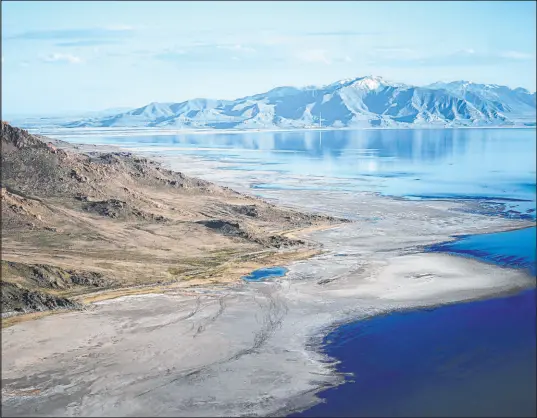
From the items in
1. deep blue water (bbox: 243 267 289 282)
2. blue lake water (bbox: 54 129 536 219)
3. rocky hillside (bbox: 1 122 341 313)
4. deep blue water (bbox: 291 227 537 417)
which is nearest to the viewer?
deep blue water (bbox: 291 227 537 417)

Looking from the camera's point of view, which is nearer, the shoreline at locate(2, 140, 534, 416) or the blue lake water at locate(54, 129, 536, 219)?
the shoreline at locate(2, 140, 534, 416)

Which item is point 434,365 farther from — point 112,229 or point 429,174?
point 429,174

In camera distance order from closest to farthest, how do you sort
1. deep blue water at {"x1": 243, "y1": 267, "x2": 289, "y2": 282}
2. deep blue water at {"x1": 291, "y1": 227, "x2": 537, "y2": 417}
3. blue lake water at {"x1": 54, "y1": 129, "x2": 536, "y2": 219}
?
deep blue water at {"x1": 291, "y1": 227, "x2": 537, "y2": 417}, deep blue water at {"x1": 243, "y1": 267, "x2": 289, "y2": 282}, blue lake water at {"x1": 54, "y1": 129, "x2": 536, "y2": 219}

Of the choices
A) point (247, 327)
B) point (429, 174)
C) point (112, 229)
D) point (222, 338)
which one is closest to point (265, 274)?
point (247, 327)

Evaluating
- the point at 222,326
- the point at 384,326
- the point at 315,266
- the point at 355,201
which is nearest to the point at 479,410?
the point at 384,326

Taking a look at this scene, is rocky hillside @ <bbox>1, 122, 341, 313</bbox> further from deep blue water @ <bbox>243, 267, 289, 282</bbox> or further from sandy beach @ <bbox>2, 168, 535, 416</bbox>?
sandy beach @ <bbox>2, 168, 535, 416</bbox>

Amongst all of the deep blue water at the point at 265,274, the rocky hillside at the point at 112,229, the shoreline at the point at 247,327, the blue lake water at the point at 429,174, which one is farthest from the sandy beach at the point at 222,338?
the blue lake water at the point at 429,174

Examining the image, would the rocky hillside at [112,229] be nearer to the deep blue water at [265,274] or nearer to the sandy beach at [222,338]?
the deep blue water at [265,274]

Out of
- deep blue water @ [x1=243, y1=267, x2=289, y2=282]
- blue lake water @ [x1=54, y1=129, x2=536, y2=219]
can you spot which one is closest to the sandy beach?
deep blue water @ [x1=243, y1=267, x2=289, y2=282]
